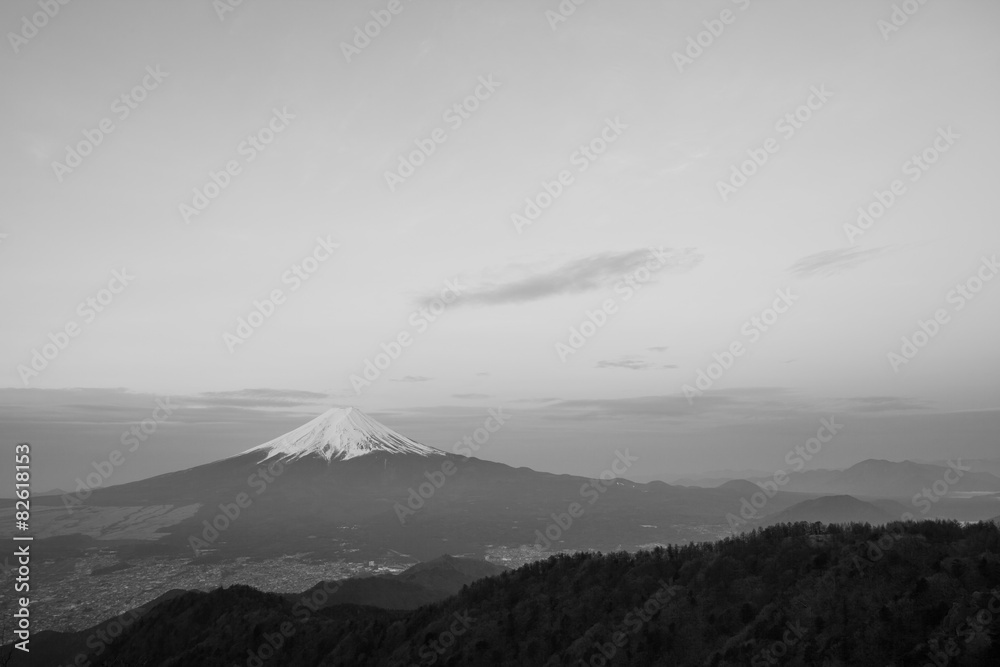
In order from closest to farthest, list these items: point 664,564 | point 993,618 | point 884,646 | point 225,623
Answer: point 993,618 < point 884,646 < point 664,564 < point 225,623

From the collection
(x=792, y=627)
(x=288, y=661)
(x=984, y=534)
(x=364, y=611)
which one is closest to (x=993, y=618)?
(x=792, y=627)

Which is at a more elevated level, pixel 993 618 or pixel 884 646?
pixel 993 618

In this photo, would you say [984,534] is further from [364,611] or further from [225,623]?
[225,623]

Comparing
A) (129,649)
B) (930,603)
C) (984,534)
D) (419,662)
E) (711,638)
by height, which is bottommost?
(129,649)

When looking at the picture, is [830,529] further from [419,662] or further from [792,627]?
[419,662]

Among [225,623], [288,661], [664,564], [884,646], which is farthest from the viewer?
[225,623]

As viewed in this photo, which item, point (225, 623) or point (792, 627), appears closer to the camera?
point (792, 627)
